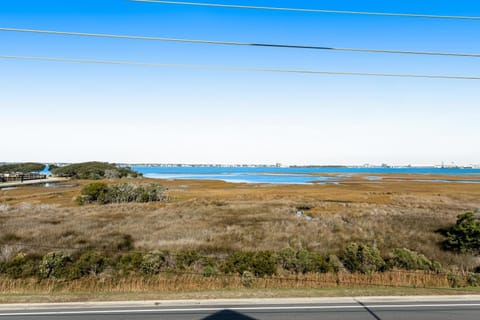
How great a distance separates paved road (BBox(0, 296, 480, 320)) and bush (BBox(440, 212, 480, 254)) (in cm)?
1310

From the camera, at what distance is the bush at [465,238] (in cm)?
1928

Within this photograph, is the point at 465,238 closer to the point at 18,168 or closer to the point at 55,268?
the point at 55,268

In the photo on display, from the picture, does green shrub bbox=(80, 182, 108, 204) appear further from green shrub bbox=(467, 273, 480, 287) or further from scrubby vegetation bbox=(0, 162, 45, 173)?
scrubby vegetation bbox=(0, 162, 45, 173)

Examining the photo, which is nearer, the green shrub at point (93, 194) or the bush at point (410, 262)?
the bush at point (410, 262)

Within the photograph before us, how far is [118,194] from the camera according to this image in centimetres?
4491

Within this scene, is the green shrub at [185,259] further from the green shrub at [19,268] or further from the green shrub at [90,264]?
the green shrub at [19,268]

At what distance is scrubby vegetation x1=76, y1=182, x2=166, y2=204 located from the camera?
43797mm

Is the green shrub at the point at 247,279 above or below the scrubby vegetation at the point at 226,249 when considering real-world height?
above

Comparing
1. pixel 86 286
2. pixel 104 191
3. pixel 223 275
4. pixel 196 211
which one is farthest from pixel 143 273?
pixel 104 191

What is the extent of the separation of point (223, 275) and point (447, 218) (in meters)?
25.2

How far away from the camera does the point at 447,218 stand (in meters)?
29.0

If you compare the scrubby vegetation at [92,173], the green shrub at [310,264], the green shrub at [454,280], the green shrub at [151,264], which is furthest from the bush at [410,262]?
the scrubby vegetation at [92,173]

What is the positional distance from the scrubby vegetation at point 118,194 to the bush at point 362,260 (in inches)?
1394

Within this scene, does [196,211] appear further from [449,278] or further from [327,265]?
[449,278]
